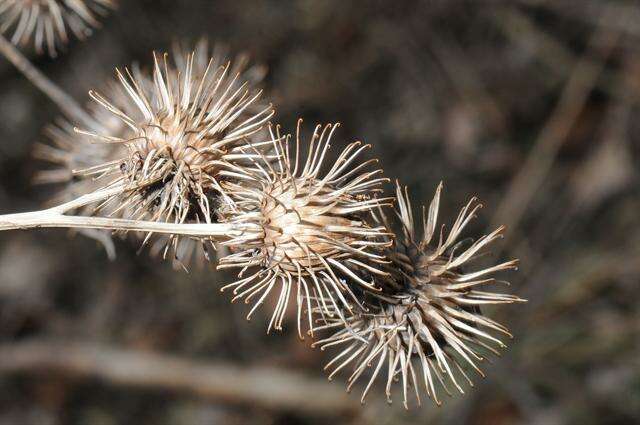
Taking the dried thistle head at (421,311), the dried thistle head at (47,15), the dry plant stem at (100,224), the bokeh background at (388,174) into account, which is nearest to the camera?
the dry plant stem at (100,224)

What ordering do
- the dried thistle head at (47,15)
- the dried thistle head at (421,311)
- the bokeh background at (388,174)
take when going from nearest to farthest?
1. the dried thistle head at (421,311)
2. the dried thistle head at (47,15)
3. the bokeh background at (388,174)

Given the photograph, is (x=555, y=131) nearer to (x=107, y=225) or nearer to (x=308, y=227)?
(x=308, y=227)

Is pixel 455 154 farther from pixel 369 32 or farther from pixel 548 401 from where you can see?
pixel 548 401

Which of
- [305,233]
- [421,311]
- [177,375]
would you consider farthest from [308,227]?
[177,375]

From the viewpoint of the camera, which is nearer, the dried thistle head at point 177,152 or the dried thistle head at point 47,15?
the dried thistle head at point 177,152

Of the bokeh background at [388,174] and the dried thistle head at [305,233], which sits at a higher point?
the bokeh background at [388,174]

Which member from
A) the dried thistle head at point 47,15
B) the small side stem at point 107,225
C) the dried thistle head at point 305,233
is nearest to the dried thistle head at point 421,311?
the dried thistle head at point 305,233

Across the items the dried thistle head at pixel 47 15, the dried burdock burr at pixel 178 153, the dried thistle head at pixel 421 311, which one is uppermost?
the dried thistle head at pixel 47 15

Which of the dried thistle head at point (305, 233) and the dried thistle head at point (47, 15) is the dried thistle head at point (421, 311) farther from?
the dried thistle head at point (47, 15)
